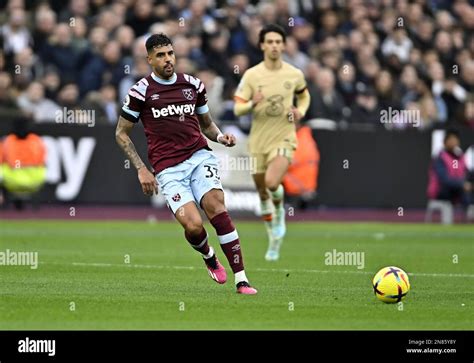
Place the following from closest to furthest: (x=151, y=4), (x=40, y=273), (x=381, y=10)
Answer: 1. (x=40, y=273)
2. (x=151, y=4)
3. (x=381, y=10)

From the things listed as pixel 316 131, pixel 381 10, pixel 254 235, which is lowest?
pixel 254 235

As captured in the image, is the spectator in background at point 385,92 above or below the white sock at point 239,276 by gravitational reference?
above

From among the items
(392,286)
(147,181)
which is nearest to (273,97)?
(147,181)

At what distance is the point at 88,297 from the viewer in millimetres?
12680

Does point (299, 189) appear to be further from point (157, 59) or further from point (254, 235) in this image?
point (157, 59)

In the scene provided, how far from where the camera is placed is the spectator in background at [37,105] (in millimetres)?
25516

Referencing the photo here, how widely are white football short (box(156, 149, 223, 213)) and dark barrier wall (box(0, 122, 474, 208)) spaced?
11907 mm

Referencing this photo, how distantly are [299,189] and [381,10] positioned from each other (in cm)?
595

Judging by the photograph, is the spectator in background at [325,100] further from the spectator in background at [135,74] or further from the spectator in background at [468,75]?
the spectator in background at [468,75]

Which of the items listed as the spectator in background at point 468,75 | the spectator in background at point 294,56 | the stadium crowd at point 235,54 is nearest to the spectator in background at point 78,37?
the stadium crowd at point 235,54

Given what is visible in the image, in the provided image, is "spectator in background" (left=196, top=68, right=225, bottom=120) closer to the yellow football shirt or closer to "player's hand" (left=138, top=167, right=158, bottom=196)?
the yellow football shirt

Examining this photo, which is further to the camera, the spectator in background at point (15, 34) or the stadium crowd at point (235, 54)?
the spectator in background at point (15, 34)

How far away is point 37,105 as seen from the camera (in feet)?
83.9
